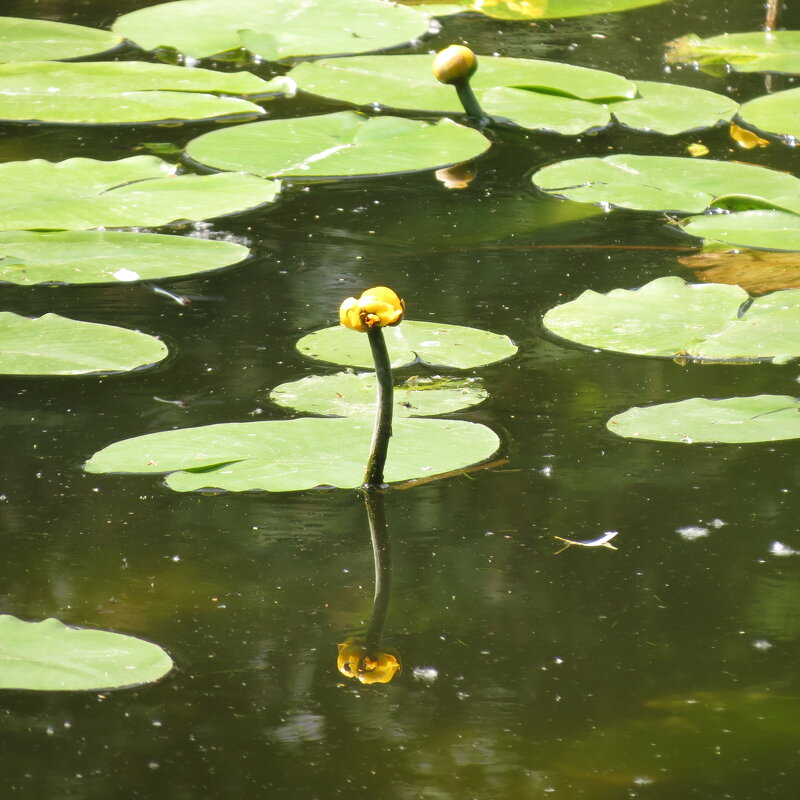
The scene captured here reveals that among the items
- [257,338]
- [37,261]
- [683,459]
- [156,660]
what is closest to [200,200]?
[37,261]

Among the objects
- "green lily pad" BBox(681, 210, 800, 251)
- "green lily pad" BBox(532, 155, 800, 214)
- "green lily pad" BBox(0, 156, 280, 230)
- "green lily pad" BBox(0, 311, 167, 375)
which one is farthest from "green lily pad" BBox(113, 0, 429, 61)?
"green lily pad" BBox(0, 311, 167, 375)

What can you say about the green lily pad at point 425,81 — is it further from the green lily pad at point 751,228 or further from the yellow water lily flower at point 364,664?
the yellow water lily flower at point 364,664

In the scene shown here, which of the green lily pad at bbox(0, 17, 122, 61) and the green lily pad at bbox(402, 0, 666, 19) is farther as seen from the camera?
the green lily pad at bbox(402, 0, 666, 19)

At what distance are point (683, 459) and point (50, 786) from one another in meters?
1.10

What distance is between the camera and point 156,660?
1.56 m

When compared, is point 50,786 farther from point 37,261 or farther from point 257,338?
point 37,261

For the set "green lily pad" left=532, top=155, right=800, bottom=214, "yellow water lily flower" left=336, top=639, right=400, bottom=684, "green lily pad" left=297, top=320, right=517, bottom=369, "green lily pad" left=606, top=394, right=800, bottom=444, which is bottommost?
"yellow water lily flower" left=336, top=639, right=400, bottom=684

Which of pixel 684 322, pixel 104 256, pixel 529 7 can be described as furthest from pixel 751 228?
pixel 529 7

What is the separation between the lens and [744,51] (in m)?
4.52

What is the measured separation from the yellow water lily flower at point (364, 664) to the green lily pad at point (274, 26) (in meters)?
3.04

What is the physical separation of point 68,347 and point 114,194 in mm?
820

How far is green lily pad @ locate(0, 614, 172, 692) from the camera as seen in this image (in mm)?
1481

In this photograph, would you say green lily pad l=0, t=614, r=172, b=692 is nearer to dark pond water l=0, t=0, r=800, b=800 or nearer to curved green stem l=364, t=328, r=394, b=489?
dark pond water l=0, t=0, r=800, b=800

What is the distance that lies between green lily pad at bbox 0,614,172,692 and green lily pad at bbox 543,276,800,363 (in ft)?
3.80
